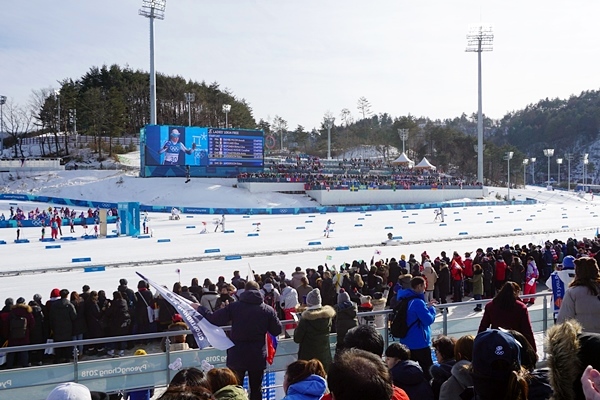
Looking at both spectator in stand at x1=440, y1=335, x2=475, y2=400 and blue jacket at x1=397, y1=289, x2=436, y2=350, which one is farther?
blue jacket at x1=397, y1=289, x2=436, y2=350

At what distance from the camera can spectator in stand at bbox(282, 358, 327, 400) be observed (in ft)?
11.4

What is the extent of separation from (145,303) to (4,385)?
186 inches

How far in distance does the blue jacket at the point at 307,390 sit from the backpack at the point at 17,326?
23.7ft

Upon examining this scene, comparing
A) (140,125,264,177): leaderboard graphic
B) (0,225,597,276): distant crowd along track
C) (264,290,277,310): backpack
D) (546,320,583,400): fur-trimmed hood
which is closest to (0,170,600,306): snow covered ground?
(0,225,597,276): distant crowd along track

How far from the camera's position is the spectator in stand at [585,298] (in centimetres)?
520

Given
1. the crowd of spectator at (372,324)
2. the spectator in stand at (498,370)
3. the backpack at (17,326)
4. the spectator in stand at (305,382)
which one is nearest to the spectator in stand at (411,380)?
the crowd of spectator at (372,324)

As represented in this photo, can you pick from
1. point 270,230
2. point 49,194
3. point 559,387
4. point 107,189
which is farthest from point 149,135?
point 559,387

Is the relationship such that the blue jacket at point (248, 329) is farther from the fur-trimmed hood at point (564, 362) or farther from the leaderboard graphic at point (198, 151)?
the leaderboard graphic at point (198, 151)

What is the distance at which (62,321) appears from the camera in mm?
9680

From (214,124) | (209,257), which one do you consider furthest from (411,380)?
(214,124)

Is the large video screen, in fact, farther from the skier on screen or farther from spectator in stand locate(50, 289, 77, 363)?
spectator in stand locate(50, 289, 77, 363)

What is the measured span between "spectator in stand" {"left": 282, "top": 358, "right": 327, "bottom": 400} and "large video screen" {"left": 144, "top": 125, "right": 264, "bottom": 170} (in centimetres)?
5178

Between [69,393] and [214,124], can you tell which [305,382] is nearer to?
[69,393]

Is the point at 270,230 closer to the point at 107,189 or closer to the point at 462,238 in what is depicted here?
the point at 462,238
